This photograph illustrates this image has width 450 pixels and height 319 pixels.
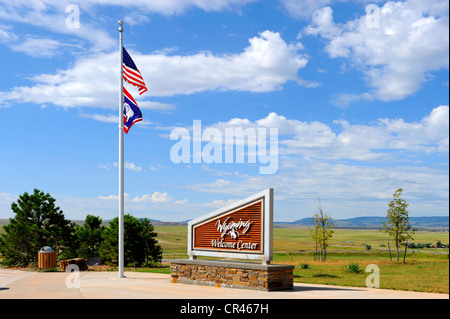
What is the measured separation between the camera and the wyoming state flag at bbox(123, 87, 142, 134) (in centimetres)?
2297

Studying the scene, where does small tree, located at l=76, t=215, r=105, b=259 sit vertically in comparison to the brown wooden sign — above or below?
below

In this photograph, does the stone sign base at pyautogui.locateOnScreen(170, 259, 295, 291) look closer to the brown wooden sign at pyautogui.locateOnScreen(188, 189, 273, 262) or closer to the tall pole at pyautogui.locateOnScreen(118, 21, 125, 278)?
the brown wooden sign at pyautogui.locateOnScreen(188, 189, 273, 262)

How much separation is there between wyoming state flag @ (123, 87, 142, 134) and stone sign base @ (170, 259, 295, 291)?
7339 millimetres

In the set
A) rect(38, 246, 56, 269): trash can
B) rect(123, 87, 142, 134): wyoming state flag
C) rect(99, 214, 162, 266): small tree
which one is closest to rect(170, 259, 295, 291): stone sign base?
rect(123, 87, 142, 134): wyoming state flag

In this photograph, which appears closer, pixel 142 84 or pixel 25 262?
pixel 142 84

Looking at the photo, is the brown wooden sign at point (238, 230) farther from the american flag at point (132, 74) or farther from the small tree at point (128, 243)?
the small tree at point (128, 243)

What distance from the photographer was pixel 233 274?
59.9ft

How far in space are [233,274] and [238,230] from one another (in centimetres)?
178

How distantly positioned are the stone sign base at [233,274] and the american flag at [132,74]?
9.11m

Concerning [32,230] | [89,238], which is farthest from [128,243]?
[32,230]
